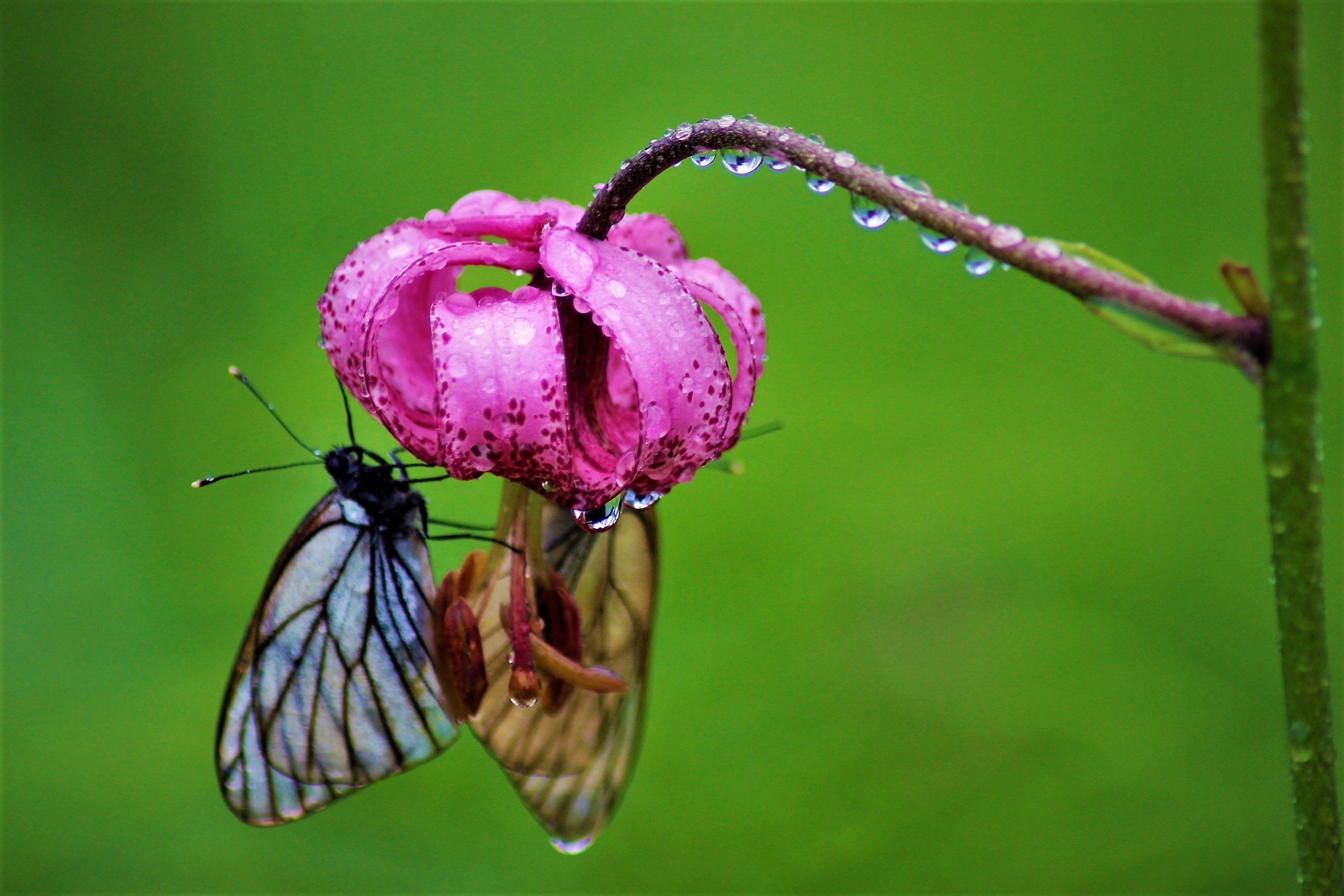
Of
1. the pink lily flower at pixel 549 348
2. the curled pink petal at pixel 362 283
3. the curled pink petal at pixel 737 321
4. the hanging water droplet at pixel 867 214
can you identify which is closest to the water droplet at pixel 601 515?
the pink lily flower at pixel 549 348

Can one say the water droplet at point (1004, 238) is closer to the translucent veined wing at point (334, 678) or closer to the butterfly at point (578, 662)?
the butterfly at point (578, 662)

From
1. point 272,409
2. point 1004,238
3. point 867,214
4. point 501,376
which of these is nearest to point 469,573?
point 501,376

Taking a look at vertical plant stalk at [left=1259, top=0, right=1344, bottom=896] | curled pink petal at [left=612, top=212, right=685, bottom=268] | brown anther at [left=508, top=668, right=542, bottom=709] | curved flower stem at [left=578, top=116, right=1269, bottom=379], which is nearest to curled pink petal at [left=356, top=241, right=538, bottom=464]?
curled pink petal at [left=612, top=212, right=685, bottom=268]

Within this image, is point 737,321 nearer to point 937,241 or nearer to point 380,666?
point 937,241

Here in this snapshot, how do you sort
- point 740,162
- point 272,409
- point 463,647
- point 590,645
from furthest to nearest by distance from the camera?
point 272,409, point 590,645, point 463,647, point 740,162

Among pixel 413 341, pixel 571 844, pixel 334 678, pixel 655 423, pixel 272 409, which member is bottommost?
pixel 571 844

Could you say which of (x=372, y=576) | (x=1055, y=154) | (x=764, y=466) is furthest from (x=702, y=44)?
(x=372, y=576)
